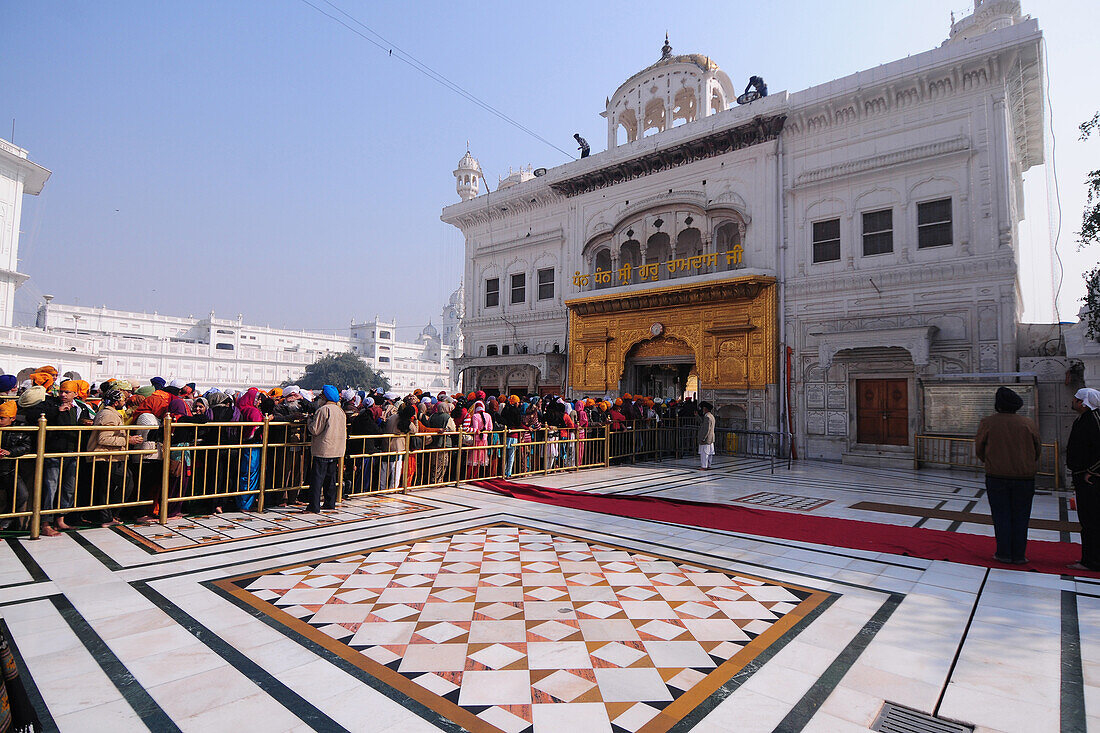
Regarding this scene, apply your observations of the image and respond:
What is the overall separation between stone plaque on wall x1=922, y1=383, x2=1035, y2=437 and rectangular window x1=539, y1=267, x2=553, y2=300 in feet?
39.8

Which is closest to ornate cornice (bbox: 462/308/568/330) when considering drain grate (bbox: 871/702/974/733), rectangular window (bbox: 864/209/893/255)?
rectangular window (bbox: 864/209/893/255)

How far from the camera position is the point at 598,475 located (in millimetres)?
10242

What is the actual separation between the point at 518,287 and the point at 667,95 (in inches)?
327

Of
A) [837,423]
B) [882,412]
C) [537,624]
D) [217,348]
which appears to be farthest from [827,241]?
[217,348]

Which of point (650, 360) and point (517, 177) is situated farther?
point (517, 177)

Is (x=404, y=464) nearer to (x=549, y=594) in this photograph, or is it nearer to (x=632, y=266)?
(x=549, y=594)

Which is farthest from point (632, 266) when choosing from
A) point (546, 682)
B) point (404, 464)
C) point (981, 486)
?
point (546, 682)

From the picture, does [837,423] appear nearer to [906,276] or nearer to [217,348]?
[906,276]

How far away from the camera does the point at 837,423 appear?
13305mm

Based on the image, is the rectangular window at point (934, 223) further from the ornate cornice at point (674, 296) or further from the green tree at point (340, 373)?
the green tree at point (340, 373)

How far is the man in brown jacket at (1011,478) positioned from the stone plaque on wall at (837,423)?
28.6ft

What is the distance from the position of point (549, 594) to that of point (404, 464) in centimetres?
441

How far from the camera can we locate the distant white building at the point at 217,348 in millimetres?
55000

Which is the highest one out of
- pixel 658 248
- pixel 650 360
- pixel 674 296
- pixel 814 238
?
pixel 658 248
